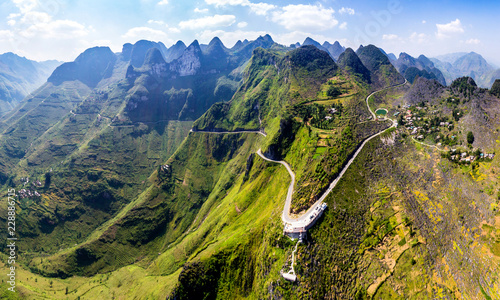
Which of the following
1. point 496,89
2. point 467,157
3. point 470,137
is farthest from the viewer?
point 496,89

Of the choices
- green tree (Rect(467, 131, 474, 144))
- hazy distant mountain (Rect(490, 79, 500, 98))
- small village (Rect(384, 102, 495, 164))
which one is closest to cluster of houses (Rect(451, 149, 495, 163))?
small village (Rect(384, 102, 495, 164))

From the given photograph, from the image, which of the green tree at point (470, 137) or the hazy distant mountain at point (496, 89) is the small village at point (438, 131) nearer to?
the green tree at point (470, 137)

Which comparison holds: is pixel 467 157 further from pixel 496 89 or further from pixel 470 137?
pixel 496 89

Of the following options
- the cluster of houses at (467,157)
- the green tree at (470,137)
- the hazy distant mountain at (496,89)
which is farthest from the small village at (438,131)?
the hazy distant mountain at (496,89)

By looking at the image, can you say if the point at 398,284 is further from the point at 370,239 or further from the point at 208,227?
the point at 208,227

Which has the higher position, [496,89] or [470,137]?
[496,89]

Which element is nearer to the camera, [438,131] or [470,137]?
[470,137]

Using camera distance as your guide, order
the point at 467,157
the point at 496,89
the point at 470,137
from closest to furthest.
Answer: the point at 467,157, the point at 470,137, the point at 496,89

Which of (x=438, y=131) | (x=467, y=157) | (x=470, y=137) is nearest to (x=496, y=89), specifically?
(x=438, y=131)

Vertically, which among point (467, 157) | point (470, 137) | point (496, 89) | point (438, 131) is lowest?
point (467, 157)

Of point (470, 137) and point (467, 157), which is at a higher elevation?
point (470, 137)

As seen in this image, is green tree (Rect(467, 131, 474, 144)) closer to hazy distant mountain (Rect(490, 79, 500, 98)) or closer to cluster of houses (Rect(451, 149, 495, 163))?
cluster of houses (Rect(451, 149, 495, 163))
